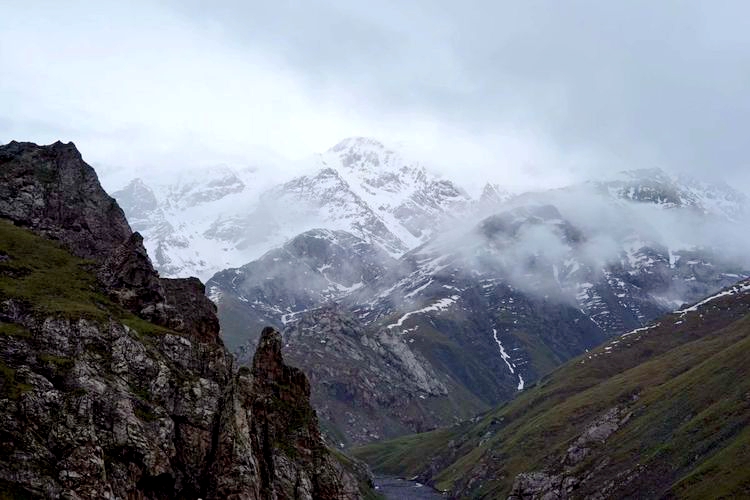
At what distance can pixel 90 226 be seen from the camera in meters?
131

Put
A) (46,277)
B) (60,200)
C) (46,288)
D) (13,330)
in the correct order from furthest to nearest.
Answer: (60,200)
(46,277)
(46,288)
(13,330)

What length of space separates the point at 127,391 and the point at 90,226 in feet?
202

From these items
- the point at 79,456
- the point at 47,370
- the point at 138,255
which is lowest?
the point at 79,456

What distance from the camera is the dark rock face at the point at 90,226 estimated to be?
4082 inches

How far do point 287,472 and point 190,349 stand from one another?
64.9 feet

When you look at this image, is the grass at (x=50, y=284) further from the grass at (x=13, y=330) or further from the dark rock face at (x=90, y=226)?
the dark rock face at (x=90, y=226)

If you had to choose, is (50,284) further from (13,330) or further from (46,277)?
(13,330)

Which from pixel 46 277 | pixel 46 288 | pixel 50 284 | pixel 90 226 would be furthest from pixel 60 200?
pixel 46 288

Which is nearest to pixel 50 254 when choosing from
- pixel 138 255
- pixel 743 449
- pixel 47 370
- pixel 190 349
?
pixel 138 255

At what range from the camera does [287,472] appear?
94062 mm

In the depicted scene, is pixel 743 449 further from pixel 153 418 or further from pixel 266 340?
pixel 153 418

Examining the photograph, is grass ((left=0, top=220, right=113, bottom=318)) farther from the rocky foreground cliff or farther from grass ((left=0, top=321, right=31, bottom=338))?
grass ((left=0, top=321, right=31, bottom=338))

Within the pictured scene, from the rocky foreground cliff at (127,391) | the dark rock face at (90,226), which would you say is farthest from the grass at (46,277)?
the dark rock face at (90,226)

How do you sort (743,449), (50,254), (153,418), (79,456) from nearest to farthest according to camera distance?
1. (79,456)
2. (153,418)
3. (50,254)
4. (743,449)
